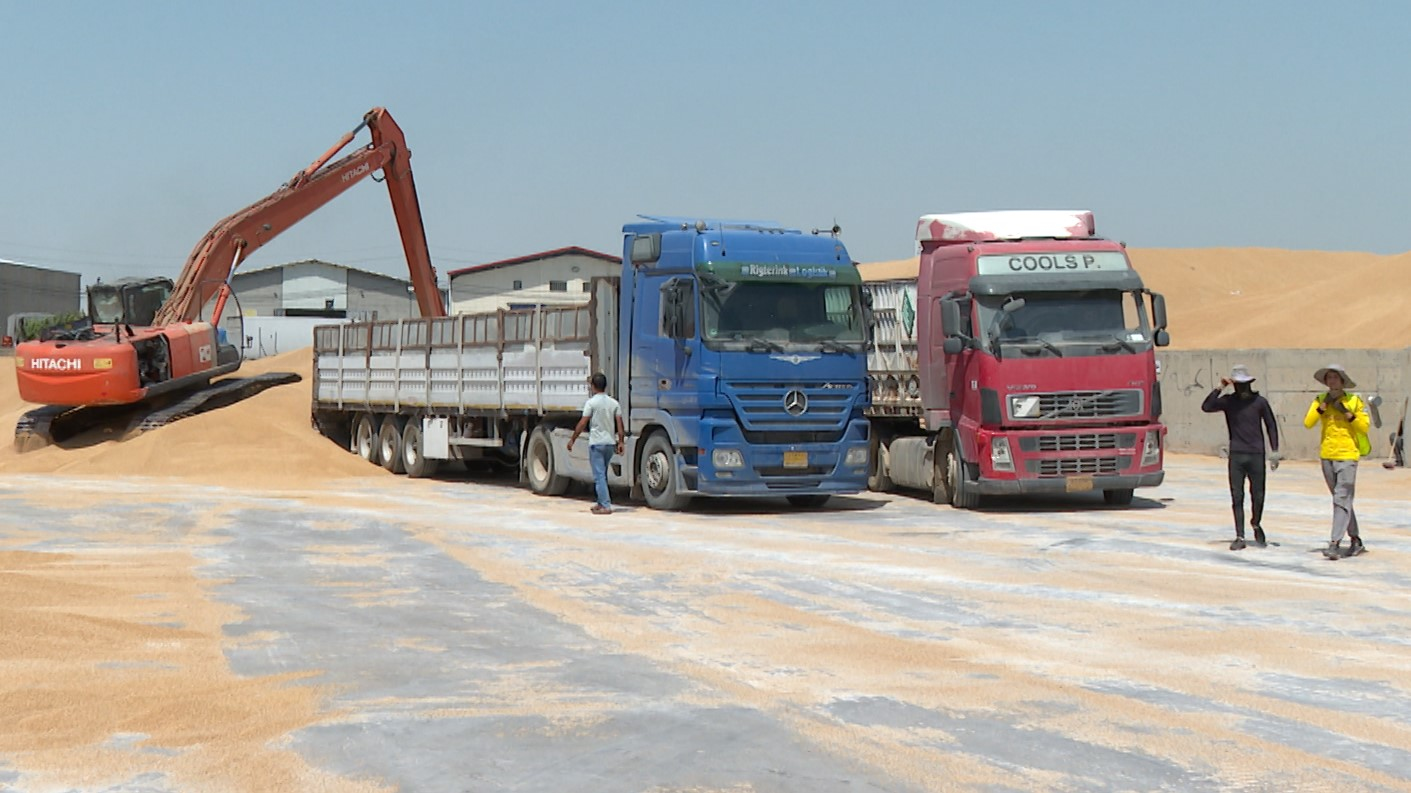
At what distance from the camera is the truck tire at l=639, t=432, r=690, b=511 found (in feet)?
67.0

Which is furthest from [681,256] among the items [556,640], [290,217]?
[290,217]

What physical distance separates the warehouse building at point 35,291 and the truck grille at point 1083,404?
244 feet

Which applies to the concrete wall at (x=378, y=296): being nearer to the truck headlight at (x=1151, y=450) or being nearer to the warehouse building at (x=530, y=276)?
the warehouse building at (x=530, y=276)

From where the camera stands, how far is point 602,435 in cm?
2042

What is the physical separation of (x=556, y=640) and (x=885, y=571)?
4.55 metres

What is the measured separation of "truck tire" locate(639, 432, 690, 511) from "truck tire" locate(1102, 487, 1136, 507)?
5.65 metres

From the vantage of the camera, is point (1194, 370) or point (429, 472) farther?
point (1194, 370)

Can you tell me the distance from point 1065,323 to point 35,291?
82775mm

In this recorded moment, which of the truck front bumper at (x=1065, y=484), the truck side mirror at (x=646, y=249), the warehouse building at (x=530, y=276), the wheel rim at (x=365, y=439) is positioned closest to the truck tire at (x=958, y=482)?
the truck front bumper at (x=1065, y=484)

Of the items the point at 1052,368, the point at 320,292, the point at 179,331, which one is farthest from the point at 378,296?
the point at 1052,368

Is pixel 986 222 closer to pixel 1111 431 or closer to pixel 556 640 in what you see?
pixel 1111 431

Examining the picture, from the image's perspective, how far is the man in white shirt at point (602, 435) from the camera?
20.4 metres

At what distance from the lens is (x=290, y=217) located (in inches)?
1453

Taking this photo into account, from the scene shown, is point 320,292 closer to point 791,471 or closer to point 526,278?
point 526,278
